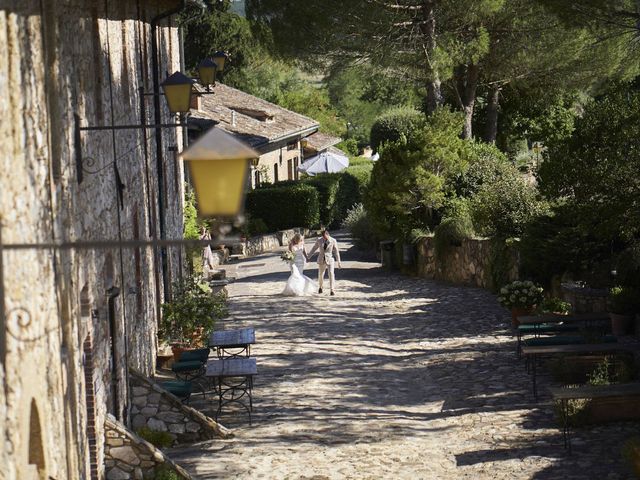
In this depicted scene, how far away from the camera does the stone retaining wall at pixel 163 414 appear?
11.3 meters

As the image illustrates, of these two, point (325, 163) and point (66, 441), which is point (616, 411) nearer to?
point (66, 441)

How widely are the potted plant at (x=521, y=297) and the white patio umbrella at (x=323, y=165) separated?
2485cm

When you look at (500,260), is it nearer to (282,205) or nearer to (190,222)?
(190,222)

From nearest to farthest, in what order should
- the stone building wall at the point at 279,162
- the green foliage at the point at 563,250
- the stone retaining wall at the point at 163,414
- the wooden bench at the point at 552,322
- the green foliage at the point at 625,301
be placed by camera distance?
1. the stone retaining wall at the point at 163,414
2. the wooden bench at the point at 552,322
3. the green foliage at the point at 625,301
4. the green foliage at the point at 563,250
5. the stone building wall at the point at 279,162

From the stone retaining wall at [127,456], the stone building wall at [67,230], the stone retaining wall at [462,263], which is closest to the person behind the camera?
the stone building wall at [67,230]

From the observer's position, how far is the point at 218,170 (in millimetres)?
4926

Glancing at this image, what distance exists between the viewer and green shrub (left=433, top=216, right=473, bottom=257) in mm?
22828

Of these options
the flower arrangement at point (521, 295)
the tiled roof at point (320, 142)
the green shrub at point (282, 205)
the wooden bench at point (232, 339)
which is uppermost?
the tiled roof at point (320, 142)

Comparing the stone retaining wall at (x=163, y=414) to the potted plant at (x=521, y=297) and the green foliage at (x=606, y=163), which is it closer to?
the green foliage at (x=606, y=163)

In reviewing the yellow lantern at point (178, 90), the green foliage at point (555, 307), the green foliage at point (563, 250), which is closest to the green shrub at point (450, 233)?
the green foliage at point (563, 250)

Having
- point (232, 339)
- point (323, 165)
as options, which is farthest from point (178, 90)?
point (323, 165)

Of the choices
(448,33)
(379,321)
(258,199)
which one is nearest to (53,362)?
(379,321)

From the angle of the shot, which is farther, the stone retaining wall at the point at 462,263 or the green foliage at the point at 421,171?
the green foliage at the point at 421,171

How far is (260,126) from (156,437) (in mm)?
24285
